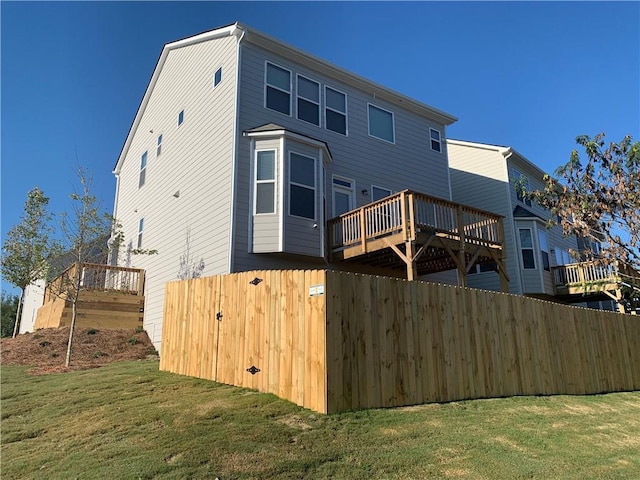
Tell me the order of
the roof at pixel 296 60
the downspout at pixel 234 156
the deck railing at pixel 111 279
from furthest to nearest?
the deck railing at pixel 111 279
the roof at pixel 296 60
the downspout at pixel 234 156

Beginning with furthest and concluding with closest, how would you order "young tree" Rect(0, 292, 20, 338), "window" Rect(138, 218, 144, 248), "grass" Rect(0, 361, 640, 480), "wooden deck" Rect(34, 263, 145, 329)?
"young tree" Rect(0, 292, 20, 338) < "window" Rect(138, 218, 144, 248) < "wooden deck" Rect(34, 263, 145, 329) < "grass" Rect(0, 361, 640, 480)

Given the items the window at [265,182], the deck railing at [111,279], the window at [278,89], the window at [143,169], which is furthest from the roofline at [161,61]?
the deck railing at [111,279]

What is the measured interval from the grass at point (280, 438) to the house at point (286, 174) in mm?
4614

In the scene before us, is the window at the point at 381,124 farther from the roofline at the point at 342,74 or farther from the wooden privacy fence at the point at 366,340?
the wooden privacy fence at the point at 366,340

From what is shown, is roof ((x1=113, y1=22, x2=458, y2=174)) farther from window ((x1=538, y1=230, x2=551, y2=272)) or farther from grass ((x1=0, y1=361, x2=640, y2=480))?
grass ((x1=0, y1=361, x2=640, y2=480))

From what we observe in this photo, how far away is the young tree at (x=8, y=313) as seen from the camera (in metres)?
34.2

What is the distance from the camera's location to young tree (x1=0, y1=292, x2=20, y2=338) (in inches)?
1348

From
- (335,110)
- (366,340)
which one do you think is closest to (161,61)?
(335,110)

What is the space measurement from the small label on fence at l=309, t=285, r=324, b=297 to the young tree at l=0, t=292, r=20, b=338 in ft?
119

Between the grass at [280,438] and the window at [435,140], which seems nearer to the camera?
the grass at [280,438]

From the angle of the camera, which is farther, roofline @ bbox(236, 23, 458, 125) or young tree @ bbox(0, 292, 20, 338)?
young tree @ bbox(0, 292, 20, 338)

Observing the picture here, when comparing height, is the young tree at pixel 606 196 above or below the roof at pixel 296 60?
below

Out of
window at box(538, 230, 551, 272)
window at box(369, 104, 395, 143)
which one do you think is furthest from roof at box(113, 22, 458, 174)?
window at box(538, 230, 551, 272)

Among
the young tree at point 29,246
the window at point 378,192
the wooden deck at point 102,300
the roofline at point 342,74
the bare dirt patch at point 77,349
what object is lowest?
the bare dirt patch at point 77,349
